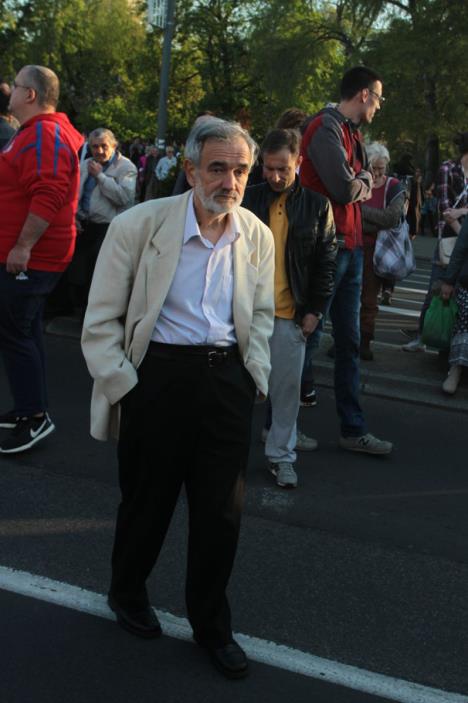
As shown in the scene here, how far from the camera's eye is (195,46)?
3753cm

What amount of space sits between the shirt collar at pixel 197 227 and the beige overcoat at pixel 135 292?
20mm

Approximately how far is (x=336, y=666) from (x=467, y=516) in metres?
1.85

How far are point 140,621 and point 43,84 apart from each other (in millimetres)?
3044

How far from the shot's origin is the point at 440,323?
7367 millimetres

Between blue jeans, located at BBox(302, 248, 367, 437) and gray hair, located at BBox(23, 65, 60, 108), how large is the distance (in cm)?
183

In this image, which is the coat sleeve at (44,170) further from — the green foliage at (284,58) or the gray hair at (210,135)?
the green foliage at (284,58)

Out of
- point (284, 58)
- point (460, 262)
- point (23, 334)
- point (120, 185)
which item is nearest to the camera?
point (23, 334)

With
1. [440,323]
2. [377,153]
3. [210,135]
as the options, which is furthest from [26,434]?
[377,153]

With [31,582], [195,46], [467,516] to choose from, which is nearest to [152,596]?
[31,582]

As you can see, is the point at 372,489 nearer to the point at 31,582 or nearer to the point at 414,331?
the point at 31,582

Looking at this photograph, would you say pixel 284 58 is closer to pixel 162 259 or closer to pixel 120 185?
pixel 120 185

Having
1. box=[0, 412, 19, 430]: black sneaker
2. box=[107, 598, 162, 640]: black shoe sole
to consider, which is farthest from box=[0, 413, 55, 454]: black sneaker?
box=[107, 598, 162, 640]: black shoe sole

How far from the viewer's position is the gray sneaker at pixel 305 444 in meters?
5.75

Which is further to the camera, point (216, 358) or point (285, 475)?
point (285, 475)
